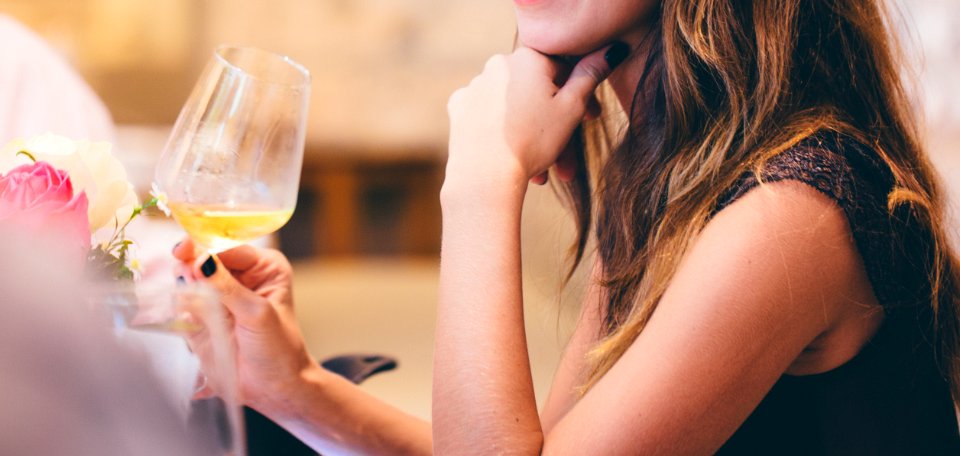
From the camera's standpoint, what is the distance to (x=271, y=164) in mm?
935

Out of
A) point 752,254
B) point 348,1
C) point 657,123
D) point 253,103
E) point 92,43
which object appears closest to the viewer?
point 752,254

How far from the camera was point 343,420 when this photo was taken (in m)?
1.12

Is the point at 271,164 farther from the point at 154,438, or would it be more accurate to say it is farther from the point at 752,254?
the point at 154,438

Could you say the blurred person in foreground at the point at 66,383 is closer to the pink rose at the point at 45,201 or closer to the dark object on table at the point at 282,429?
the pink rose at the point at 45,201

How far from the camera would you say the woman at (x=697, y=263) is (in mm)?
809

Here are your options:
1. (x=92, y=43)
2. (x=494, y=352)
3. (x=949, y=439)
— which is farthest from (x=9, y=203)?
(x=92, y=43)

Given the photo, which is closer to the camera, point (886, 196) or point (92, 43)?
point (886, 196)

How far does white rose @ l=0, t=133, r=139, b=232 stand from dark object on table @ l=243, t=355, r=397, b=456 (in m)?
0.42

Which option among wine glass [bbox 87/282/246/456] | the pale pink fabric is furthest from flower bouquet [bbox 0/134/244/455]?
the pale pink fabric

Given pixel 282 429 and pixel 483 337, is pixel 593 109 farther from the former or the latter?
pixel 282 429

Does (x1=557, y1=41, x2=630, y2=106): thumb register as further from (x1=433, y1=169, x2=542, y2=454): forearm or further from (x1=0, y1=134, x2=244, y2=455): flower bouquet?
(x1=0, y1=134, x2=244, y2=455): flower bouquet

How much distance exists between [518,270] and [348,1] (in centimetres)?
496

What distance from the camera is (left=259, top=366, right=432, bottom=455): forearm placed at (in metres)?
1.09

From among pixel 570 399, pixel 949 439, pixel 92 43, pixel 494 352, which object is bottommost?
pixel 92 43
